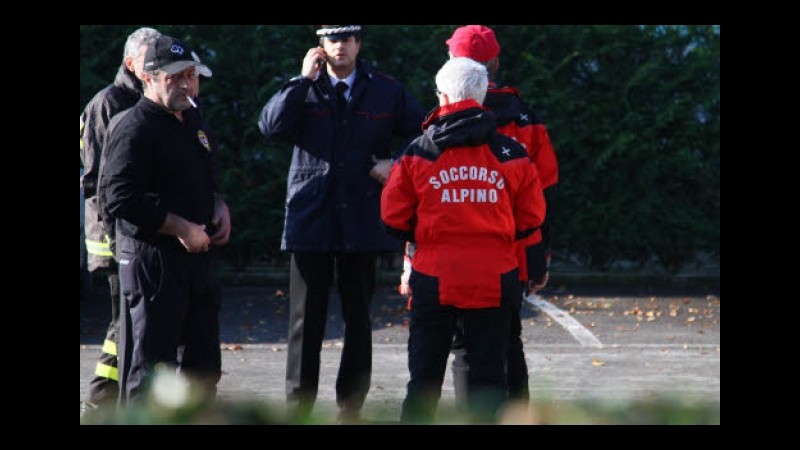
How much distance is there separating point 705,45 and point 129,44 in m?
8.83

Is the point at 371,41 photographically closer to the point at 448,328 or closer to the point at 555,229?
the point at 555,229

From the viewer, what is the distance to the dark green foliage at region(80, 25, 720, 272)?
44.1 ft

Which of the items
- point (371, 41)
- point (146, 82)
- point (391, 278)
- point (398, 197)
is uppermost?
point (371, 41)

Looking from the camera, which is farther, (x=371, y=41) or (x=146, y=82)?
(x=371, y=41)

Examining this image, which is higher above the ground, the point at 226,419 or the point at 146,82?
the point at 146,82

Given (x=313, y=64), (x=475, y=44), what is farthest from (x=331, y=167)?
(x=475, y=44)

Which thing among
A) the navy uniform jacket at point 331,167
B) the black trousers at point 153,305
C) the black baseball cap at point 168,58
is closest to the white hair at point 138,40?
the black baseball cap at point 168,58

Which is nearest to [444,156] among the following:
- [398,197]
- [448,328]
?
[398,197]

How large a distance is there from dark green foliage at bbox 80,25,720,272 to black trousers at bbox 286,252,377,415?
21.6ft

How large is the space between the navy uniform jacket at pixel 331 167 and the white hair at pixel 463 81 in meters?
1.18

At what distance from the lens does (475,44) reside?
6316 mm

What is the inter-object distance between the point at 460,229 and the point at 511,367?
116 centimetres

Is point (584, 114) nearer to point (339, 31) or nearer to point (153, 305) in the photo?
point (339, 31)

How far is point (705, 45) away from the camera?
13.9 m
